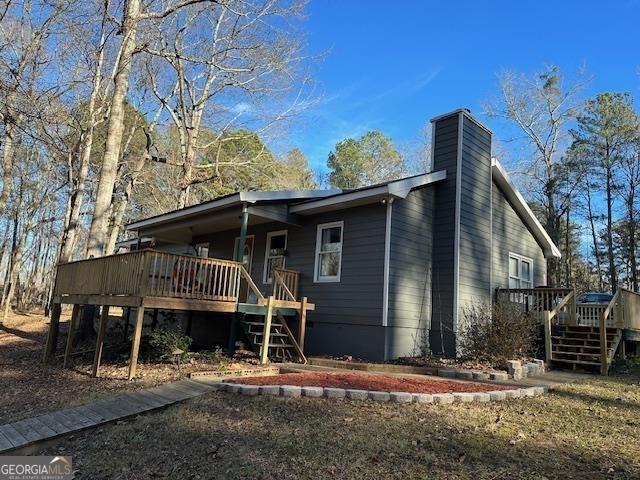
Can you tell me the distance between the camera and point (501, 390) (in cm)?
709

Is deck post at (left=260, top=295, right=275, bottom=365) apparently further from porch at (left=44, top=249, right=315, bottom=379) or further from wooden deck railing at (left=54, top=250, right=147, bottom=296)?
wooden deck railing at (left=54, top=250, right=147, bottom=296)

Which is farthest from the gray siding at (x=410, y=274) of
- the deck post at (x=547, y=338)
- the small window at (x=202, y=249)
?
the small window at (x=202, y=249)

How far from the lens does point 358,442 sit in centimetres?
455

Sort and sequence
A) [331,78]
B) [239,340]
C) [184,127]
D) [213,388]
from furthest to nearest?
[184,127]
[331,78]
[239,340]
[213,388]

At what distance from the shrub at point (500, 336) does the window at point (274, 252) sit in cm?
549

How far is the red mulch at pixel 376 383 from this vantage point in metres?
6.76

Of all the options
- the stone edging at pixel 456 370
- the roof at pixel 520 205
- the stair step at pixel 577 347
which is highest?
the roof at pixel 520 205

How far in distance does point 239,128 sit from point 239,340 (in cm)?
1448

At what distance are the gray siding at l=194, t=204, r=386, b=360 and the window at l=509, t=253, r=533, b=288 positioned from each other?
5965 mm

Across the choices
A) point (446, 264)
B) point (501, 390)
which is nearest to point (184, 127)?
point (446, 264)

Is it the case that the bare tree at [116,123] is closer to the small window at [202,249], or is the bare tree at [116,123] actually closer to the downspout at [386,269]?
the small window at [202,249]

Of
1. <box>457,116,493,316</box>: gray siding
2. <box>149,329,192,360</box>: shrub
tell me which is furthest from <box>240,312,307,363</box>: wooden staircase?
<box>457,116,493,316</box>: gray siding

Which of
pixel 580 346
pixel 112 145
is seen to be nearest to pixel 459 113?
pixel 580 346

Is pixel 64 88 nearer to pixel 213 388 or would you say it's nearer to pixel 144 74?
pixel 144 74
